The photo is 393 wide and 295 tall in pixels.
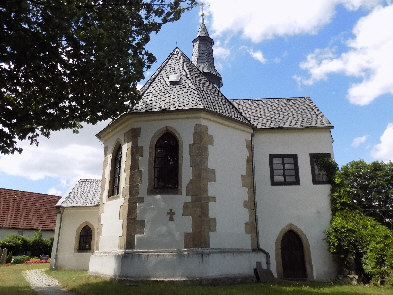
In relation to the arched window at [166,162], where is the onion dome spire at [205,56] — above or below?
above

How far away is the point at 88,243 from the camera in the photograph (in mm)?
19625

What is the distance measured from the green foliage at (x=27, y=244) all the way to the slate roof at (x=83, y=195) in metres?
11.1

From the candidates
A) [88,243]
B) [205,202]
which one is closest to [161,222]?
[205,202]

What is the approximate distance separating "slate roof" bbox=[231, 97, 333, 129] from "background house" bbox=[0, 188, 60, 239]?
85.7 feet

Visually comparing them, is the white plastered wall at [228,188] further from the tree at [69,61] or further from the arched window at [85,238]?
the arched window at [85,238]

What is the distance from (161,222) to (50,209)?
→ 2925cm

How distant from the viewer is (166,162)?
12.3 m

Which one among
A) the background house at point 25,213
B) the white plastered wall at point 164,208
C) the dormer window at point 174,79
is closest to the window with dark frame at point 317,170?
the white plastered wall at point 164,208

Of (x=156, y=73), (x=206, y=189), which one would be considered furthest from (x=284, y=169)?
(x=156, y=73)

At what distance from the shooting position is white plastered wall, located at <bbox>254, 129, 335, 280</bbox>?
13.9m

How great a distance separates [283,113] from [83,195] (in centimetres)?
1382

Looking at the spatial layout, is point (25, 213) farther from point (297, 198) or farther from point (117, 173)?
point (297, 198)

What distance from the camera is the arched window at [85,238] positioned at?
64.1 feet

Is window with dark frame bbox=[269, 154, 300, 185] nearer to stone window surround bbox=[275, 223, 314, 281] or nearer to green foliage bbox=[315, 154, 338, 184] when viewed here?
green foliage bbox=[315, 154, 338, 184]
